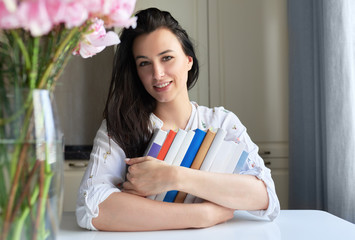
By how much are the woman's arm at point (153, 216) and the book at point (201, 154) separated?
108mm

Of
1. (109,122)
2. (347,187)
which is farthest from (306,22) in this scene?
(109,122)

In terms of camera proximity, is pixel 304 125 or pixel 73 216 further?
pixel 304 125

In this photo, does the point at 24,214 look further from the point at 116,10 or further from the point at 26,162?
the point at 116,10

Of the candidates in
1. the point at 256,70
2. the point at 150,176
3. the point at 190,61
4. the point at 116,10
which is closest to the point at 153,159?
the point at 150,176

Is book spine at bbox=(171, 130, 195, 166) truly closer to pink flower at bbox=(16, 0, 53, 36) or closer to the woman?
the woman

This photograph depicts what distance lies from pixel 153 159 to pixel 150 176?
0.16 ft

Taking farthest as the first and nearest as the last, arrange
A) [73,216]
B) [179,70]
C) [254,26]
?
[254,26]
[179,70]
[73,216]

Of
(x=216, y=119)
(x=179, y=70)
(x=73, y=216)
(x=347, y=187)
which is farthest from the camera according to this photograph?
(x=347, y=187)

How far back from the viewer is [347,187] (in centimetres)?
204

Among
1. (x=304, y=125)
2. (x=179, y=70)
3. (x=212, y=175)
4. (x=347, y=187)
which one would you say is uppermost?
(x=179, y=70)

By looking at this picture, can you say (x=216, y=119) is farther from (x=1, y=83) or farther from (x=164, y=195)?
(x=1, y=83)

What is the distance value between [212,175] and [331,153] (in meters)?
1.13

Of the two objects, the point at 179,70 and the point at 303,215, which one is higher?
the point at 179,70

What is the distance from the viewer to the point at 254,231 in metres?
1.08
